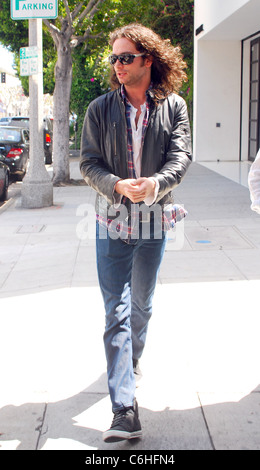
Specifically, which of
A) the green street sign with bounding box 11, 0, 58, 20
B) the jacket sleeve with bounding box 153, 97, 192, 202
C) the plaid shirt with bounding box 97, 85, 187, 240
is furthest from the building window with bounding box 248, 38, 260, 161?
the plaid shirt with bounding box 97, 85, 187, 240

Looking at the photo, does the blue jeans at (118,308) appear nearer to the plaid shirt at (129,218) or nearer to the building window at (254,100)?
the plaid shirt at (129,218)

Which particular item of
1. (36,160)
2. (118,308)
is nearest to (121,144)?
(118,308)

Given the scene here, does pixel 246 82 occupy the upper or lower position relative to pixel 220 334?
upper

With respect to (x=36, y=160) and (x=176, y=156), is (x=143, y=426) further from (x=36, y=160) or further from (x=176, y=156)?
(x=36, y=160)

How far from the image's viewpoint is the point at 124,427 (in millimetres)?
2820

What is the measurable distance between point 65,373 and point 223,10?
13.1 metres

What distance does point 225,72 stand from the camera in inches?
752

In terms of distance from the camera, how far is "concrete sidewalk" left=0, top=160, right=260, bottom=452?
3.02m

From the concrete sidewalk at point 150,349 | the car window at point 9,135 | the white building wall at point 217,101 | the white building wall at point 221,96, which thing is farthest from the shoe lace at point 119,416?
the white building wall at point 217,101

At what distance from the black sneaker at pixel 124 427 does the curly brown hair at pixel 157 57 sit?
1592mm

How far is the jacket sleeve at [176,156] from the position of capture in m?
2.95

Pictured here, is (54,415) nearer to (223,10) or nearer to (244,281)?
(244,281)

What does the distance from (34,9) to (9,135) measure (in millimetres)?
6902
